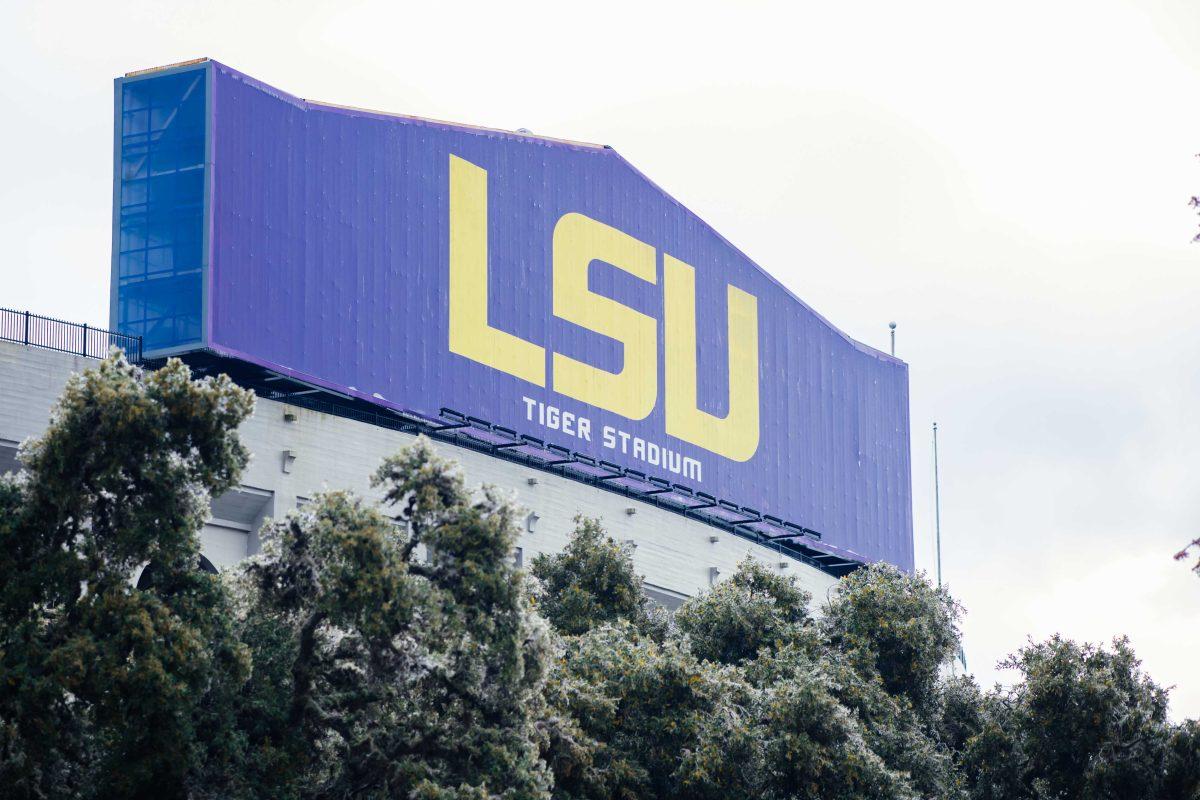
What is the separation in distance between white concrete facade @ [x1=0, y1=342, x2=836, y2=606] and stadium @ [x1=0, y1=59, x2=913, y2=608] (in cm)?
9

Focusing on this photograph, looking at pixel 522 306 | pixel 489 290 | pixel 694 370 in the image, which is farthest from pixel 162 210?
pixel 694 370

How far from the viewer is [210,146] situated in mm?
52062

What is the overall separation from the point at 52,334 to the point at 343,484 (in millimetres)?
10384

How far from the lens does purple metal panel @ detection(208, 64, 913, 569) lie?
53.5 m

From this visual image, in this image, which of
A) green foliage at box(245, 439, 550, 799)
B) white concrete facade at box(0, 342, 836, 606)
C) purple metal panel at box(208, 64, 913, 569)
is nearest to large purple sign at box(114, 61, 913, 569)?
purple metal panel at box(208, 64, 913, 569)

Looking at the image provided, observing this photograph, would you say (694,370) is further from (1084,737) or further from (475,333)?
(1084,737)

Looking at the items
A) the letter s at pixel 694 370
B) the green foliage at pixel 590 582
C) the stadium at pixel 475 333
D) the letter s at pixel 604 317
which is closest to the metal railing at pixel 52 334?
the stadium at pixel 475 333

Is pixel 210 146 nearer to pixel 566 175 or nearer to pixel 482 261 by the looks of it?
pixel 482 261

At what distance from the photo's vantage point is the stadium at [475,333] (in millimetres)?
52156

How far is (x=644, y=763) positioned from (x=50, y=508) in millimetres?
16095

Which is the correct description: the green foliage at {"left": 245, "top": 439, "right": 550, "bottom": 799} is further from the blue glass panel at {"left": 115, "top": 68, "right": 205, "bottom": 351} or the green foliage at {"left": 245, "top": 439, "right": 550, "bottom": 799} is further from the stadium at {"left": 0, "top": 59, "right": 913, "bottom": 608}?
the blue glass panel at {"left": 115, "top": 68, "right": 205, "bottom": 351}

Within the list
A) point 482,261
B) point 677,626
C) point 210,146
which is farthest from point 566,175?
point 677,626

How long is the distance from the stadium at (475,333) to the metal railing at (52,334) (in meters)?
0.07

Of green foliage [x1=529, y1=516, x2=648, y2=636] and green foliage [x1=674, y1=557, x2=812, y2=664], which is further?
green foliage [x1=674, y1=557, x2=812, y2=664]
